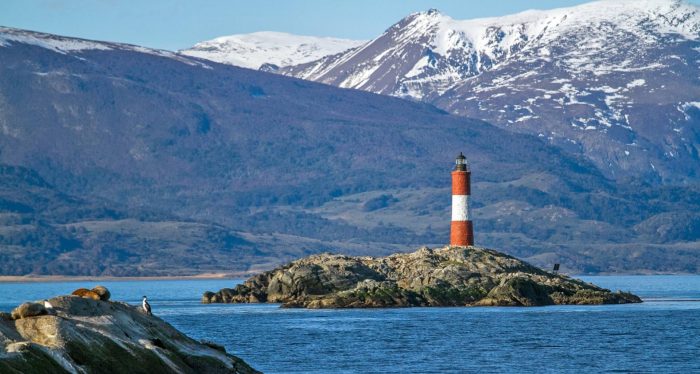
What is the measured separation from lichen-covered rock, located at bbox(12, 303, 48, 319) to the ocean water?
22894 mm

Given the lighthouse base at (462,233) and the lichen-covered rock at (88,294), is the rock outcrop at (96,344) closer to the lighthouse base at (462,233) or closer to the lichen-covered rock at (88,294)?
the lichen-covered rock at (88,294)

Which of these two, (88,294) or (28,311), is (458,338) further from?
(28,311)

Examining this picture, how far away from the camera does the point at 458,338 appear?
9006cm

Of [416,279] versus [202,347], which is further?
[416,279]

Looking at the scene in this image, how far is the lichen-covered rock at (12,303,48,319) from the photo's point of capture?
48.0 m

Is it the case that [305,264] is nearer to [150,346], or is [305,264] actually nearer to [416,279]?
[416,279]

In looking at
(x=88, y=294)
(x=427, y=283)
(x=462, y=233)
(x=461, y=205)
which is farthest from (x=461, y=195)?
(x=88, y=294)

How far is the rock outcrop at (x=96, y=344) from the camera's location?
44719mm

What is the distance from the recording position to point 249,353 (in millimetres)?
80938

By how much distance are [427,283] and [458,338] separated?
38.1 metres

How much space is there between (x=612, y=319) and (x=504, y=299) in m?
16.7

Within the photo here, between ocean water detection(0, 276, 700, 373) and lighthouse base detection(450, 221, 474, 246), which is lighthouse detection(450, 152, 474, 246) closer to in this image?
lighthouse base detection(450, 221, 474, 246)

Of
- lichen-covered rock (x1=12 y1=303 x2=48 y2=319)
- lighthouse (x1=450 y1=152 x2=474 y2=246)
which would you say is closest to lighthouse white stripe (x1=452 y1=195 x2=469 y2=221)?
lighthouse (x1=450 y1=152 x2=474 y2=246)

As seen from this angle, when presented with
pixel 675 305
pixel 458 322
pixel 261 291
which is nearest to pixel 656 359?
pixel 458 322
